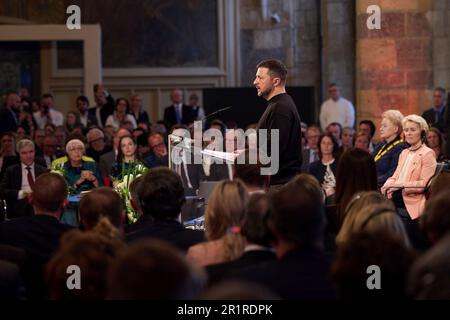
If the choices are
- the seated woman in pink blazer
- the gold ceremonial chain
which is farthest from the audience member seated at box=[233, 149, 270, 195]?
the gold ceremonial chain

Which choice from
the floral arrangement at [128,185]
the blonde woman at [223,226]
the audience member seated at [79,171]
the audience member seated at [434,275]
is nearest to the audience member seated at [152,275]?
the audience member seated at [434,275]

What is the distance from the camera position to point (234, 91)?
15.1 meters

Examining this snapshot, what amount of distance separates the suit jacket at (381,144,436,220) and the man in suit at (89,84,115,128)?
757cm

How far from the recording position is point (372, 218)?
4.13 meters

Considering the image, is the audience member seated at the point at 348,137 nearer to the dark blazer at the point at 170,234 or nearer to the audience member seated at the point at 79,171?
the audience member seated at the point at 79,171

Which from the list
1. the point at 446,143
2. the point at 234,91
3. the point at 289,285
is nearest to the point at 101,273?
the point at 289,285

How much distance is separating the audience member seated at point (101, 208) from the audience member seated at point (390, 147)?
400 centimetres

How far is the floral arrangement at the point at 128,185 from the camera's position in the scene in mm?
7422

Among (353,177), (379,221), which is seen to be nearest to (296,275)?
(379,221)

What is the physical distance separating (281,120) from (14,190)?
3637 mm

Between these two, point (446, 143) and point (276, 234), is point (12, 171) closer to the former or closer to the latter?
point (446, 143)

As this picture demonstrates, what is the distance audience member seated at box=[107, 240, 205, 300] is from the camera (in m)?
2.70

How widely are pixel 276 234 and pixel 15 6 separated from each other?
46.1 ft

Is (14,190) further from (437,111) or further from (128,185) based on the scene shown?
(437,111)
